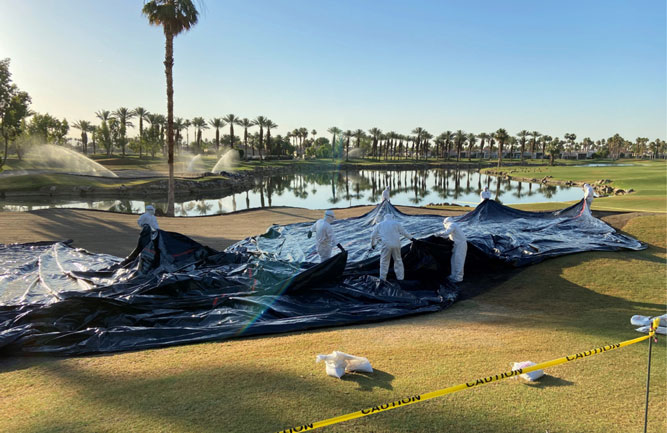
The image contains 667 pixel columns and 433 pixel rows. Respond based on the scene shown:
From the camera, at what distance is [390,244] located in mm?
9297

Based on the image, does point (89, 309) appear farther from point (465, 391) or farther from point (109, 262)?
point (465, 391)

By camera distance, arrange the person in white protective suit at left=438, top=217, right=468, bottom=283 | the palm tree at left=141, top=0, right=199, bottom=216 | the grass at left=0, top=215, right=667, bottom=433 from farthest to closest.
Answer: the palm tree at left=141, top=0, right=199, bottom=216 < the person in white protective suit at left=438, top=217, right=468, bottom=283 < the grass at left=0, top=215, right=667, bottom=433

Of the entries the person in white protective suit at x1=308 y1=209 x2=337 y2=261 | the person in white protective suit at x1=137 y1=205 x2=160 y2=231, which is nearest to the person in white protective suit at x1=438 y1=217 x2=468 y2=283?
the person in white protective suit at x1=308 y1=209 x2=337 y2=261

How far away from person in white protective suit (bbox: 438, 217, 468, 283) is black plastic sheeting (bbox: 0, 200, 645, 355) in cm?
20

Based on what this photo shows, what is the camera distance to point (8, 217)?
18828 mm

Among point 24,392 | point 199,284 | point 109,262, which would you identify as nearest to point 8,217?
point 109,262

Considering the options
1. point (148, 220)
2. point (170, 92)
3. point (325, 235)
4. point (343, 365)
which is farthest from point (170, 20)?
point (343, 365)

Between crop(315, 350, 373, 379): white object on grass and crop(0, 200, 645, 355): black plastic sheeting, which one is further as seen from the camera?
crop(0, 200, 645, 355): black plastic sheeting

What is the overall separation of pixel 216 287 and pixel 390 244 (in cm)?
413

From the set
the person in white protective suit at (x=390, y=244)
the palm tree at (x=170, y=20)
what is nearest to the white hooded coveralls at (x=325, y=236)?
the person in white protective suit at (x=390, y=244)

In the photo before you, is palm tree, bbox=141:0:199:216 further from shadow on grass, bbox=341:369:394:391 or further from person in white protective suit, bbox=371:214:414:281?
shadow on grass, bbox=341:369:394:391

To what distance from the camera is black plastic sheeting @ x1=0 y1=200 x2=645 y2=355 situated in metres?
6.62

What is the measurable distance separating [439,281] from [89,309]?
7.57m

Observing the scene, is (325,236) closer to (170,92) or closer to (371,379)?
(371,379)
